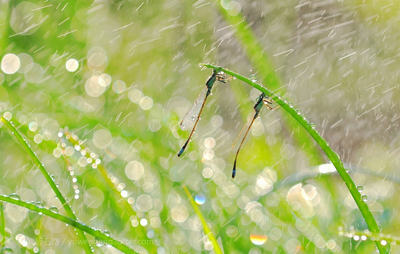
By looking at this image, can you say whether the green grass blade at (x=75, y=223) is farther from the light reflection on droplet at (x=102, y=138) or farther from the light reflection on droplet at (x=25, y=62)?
the light reflection on droplet at (x=25, y=62)

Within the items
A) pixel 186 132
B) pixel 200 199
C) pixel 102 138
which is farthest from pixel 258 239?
pixel 102 138

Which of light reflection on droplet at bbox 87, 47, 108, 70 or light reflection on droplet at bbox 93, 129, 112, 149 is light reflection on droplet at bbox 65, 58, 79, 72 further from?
light reflection on droplet at bbox 93, 129, 112, 149

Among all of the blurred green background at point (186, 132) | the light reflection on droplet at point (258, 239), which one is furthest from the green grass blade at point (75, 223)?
the light reflection on droplet at point (258, 239)

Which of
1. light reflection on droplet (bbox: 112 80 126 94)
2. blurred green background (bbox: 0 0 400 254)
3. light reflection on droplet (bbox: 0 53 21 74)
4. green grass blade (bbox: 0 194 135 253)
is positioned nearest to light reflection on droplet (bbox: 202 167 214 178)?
blurred green background (bbox: 0 0 400 254)

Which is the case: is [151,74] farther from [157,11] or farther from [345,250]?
[345,250]

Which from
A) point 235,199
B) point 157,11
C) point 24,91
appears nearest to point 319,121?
point 157,11

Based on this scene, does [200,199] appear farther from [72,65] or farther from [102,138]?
[72,65]

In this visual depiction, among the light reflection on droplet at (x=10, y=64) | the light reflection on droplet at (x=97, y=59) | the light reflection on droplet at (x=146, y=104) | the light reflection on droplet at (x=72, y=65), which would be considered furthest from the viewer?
the light reflection on droplet at (x=97, y=59)
